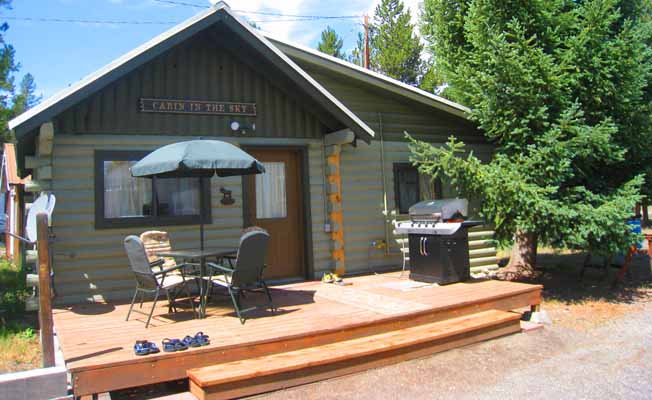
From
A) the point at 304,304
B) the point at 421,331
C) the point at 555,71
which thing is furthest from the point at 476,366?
the point at 555,71

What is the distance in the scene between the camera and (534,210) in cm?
797

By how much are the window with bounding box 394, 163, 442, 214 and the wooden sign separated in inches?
121

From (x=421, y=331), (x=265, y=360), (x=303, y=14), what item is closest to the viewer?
(x=265, y=360)

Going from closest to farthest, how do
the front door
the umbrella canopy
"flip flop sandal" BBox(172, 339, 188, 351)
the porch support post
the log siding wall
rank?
"flip flop sandal" BBox(172, 339, 188, 351) < the umbrella canopy < the log siding wall < the front door < the porch support post

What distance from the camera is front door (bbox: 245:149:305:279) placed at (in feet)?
27.1

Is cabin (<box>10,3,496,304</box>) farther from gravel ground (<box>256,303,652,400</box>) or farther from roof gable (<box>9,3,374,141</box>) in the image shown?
gravel ground (<box>256,303,652,400</box>)

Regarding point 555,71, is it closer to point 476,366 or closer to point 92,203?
point 476,366

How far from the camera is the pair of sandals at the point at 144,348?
447 cm

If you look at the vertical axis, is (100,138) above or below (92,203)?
above

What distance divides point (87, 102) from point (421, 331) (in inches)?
198

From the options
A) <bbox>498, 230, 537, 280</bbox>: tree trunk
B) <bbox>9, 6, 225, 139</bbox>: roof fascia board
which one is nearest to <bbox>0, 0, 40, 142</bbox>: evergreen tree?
<bbox>9, 6, 225, 139</bbox>: roof fascia board

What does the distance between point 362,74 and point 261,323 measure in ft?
17.2

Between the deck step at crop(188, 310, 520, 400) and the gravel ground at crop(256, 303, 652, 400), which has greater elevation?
the deck step at crop(188, 310, 520, 400)

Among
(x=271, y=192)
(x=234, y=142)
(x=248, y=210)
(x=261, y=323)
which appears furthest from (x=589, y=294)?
(x=234, y=142)
